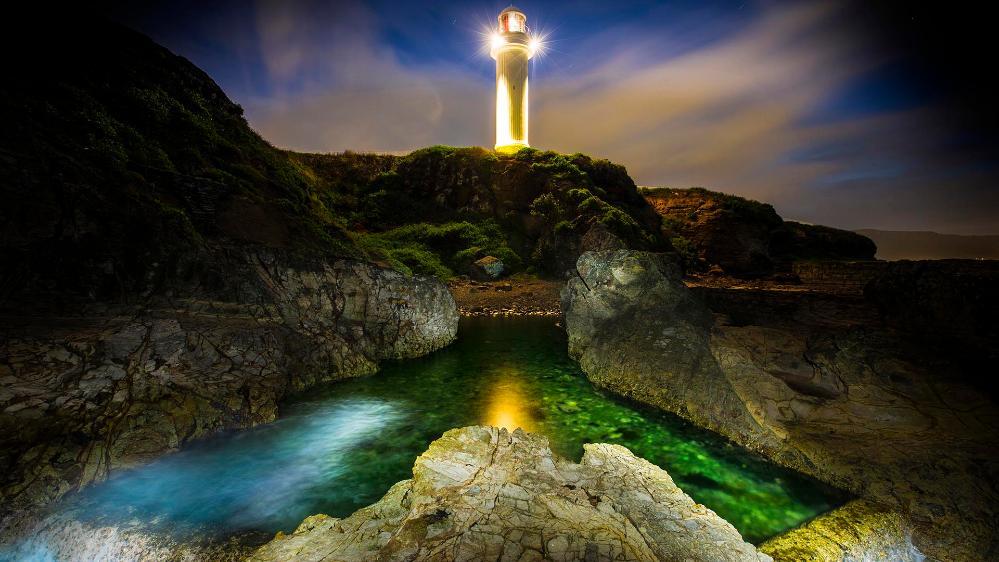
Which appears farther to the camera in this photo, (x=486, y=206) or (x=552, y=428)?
(x=486, y=206)

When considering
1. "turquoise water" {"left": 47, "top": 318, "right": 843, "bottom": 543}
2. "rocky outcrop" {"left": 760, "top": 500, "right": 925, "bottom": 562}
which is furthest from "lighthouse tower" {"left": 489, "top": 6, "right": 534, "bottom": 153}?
"rocky outcrop" {"left": 760, "top": 500, "right": 925, "bottom": 562}

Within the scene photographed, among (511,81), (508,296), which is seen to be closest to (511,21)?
(511,81)

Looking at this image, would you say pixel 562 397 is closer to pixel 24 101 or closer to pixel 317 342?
pixel 317 342

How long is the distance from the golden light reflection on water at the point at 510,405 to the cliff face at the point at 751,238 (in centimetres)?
2893

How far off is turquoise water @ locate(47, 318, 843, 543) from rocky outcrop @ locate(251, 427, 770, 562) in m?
1.18

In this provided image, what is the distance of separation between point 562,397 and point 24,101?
18.8 meters

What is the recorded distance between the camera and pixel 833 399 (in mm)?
6773

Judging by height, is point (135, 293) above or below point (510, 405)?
above

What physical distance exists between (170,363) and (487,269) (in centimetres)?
2308

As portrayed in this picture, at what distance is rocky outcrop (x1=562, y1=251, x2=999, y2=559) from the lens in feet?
16.2

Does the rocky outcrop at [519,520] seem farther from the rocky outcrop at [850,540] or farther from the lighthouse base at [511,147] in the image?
the lighthouse base at [511,147]

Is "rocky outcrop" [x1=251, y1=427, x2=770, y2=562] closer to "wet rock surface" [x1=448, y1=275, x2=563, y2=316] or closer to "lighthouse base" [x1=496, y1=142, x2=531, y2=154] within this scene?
"wet rock surface" [x1=448, y1=275, x2=563, y2=316]

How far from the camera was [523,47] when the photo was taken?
38.5 m

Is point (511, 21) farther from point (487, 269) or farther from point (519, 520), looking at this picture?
point (519, 520)
